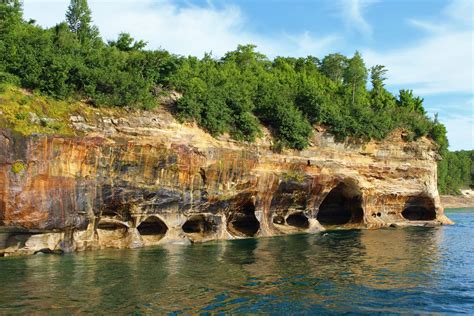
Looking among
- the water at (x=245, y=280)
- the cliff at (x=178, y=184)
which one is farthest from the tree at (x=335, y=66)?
A: the water at (x=245, y=280)

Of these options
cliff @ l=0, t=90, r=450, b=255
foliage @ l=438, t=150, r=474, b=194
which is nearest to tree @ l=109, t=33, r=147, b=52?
cliff @ l=0, t=90, r=450, b=255

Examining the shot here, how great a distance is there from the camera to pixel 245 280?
17516 mm

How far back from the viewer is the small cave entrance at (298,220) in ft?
121

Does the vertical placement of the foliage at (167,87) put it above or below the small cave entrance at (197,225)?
above

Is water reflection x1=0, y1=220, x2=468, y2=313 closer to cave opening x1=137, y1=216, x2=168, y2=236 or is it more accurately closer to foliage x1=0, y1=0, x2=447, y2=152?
cave opening x1=137, y1=216, x2=168, y2=236

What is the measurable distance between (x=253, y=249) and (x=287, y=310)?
12430 mm

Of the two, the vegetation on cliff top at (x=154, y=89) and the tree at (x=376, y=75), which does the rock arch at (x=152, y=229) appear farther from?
the tree at (x=376, y=75)

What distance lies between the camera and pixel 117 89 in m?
27.3

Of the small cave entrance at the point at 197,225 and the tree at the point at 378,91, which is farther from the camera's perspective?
the tree at the point at 378,91

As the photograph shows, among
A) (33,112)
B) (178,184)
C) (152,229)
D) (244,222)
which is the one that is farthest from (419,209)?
(33,112)

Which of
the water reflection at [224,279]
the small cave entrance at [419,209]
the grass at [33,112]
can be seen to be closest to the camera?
the water reflection at [224,279]

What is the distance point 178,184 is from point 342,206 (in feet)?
64.6

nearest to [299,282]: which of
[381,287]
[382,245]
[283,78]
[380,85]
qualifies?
[381,287]

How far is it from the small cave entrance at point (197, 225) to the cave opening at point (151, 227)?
6.88ft
